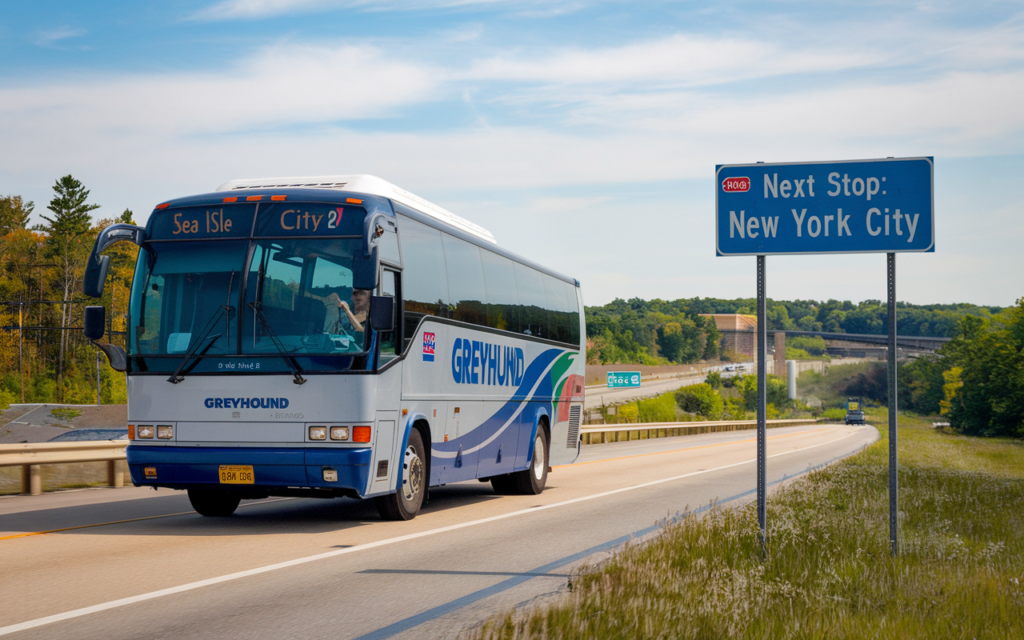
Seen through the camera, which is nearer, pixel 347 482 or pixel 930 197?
pixel 930 197

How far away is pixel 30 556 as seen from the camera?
9234mm

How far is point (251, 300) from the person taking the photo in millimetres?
11039

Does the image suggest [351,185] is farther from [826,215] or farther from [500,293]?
[826,215]

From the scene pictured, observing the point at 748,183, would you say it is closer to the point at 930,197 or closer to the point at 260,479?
the point at 930,197

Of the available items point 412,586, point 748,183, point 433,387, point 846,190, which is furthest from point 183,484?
point 846,190

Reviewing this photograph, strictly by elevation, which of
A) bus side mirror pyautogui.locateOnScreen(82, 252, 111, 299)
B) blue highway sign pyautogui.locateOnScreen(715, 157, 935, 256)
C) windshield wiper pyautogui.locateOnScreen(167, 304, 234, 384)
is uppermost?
blue highway sign pyautogui.locateOnScreen(715, 157, 935, 256)

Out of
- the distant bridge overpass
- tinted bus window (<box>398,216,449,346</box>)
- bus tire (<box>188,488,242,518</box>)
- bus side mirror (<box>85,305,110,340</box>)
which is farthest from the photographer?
the distant bridge overpass

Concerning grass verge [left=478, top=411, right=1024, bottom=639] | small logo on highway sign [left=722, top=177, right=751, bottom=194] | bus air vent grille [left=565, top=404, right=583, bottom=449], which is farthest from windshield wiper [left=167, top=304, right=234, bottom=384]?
bus air vent grille [left=565, top=404, right=583, bottom=449]

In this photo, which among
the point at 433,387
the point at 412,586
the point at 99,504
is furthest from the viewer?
the point at 99,504

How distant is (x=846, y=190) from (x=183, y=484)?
24.7 ft

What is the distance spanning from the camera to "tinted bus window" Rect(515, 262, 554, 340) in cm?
1697

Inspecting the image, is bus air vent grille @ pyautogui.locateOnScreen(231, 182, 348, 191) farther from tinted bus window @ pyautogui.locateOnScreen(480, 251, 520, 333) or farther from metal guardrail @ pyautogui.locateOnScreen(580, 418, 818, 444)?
metal guardrail @ pyautogui.locateOnScreen(580, 418, 818, 444)

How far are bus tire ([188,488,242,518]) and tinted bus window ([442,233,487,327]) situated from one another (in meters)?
3.74

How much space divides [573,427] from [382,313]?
1021cm
